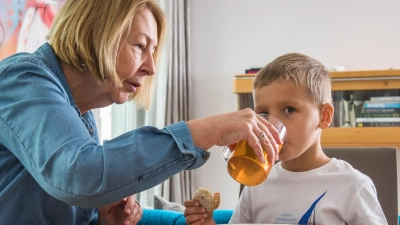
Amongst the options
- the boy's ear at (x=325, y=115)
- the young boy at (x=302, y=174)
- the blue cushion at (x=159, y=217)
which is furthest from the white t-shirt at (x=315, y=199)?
the blue cushion at (x=159, y=217)

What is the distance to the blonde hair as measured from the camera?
3.77 ft

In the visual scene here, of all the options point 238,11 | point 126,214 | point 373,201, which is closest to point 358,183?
point 373,201

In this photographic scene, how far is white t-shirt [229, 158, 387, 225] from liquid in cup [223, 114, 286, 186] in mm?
368

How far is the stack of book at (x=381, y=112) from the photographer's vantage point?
364cm

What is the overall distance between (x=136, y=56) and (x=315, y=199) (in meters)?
0.57

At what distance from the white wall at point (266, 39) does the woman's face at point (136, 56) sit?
3186 millimetres

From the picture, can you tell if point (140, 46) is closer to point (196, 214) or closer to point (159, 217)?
point (196, 214)

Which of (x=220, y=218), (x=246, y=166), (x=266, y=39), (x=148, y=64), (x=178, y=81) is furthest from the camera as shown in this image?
(x=266, y=39)

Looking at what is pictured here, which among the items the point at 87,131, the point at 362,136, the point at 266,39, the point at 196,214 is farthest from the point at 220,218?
the point at 266,39

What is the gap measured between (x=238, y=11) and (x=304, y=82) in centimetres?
319

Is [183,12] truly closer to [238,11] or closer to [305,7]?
[238,11]

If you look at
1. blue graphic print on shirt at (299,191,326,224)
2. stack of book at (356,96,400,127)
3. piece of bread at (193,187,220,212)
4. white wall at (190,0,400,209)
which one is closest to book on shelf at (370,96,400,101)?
stack of book at (356,96,400,127)

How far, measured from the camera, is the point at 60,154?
2.80 feet

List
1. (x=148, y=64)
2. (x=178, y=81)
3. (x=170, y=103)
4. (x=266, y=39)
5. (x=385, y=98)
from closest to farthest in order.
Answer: (x=148, y=64)
(x=385, y=98)
(x=170, y=103)
(x=178, y=81)
(x=266, y=39)
